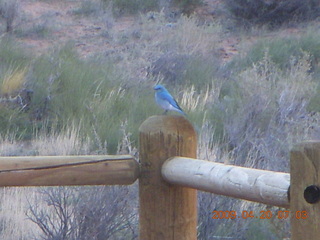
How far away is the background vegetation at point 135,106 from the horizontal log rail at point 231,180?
7.02ft

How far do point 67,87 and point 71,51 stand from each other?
2.81 metres

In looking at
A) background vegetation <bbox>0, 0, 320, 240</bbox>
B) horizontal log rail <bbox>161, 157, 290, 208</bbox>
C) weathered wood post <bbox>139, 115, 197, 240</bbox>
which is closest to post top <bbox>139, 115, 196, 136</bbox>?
weathered wood post <bbox>139, 115, 197, 240</bbox>

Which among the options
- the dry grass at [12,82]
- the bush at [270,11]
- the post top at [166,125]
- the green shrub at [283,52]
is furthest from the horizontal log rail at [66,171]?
the bush at [270,11]

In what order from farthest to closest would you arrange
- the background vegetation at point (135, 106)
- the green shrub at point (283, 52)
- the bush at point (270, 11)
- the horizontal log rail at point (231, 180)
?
the bush at point (270, 11), the green shrub at point (283, 52), the background vegetation at point (135, 106), the horizontal log rail at point (231, 180)

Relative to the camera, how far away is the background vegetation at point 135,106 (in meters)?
4.78

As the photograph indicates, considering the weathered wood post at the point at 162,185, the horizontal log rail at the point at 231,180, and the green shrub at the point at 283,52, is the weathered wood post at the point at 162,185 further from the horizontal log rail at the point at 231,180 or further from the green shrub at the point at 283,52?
the green shrub at the point at 283,52

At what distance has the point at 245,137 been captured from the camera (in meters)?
7.40

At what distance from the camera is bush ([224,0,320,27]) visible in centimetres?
1903

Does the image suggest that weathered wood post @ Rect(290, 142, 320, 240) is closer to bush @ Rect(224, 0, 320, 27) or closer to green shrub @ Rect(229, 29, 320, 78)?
green shrub @ Rect(229, 29, 320, 78)

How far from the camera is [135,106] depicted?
9.24 meters

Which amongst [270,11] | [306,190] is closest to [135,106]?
[306,190]

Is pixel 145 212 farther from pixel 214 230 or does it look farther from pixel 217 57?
pixel 217 57

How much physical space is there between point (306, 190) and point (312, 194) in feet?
0.06

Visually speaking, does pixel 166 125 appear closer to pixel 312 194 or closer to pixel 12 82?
pixel 312 194
